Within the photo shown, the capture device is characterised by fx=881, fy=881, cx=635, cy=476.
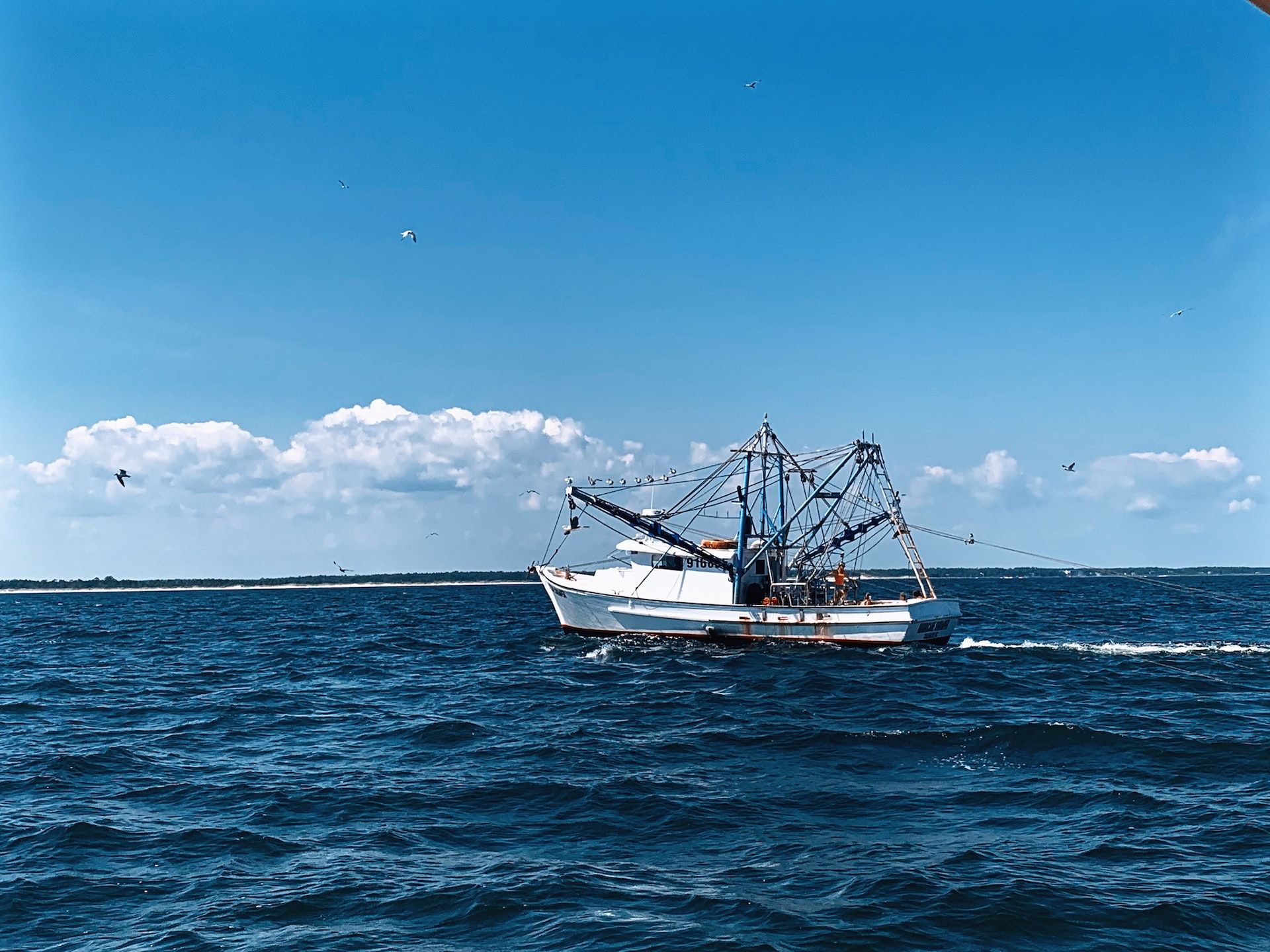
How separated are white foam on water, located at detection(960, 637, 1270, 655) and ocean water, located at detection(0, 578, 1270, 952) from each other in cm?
665

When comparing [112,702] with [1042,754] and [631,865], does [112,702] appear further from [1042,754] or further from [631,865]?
[1042,754]

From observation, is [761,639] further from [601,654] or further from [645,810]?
[645,810]

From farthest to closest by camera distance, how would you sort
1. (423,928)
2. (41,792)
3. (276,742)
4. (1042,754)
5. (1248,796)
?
(276,742) → (1042,754) → (41,792) → (1248,796) → (423,928)

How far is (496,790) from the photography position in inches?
719

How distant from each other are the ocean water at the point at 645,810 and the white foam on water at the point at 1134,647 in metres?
6.65

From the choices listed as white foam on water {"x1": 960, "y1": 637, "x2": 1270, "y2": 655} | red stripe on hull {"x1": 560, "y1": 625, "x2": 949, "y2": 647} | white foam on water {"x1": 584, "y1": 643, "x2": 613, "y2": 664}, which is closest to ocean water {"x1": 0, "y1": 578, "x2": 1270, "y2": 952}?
white foam on water {"x1": 584, "y1": 643, "x2": 613, "y2": 664}

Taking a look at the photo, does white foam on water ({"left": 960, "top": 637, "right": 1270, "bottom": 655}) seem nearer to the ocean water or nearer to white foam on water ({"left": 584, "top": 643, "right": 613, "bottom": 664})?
the ocean water

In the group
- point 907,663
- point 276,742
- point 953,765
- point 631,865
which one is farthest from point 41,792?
point 907,663

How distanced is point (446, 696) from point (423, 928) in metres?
20.0

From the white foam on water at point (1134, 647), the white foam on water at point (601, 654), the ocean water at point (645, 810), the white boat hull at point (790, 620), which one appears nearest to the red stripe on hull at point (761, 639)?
the white boat hull at point (790, 620)

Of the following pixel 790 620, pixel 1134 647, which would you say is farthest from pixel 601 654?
pixel 1134 647

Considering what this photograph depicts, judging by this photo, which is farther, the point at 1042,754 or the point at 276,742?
the point at 276,742

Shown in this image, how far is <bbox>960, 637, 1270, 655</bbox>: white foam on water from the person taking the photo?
42.5 metres

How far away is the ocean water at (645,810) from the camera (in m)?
11.8
